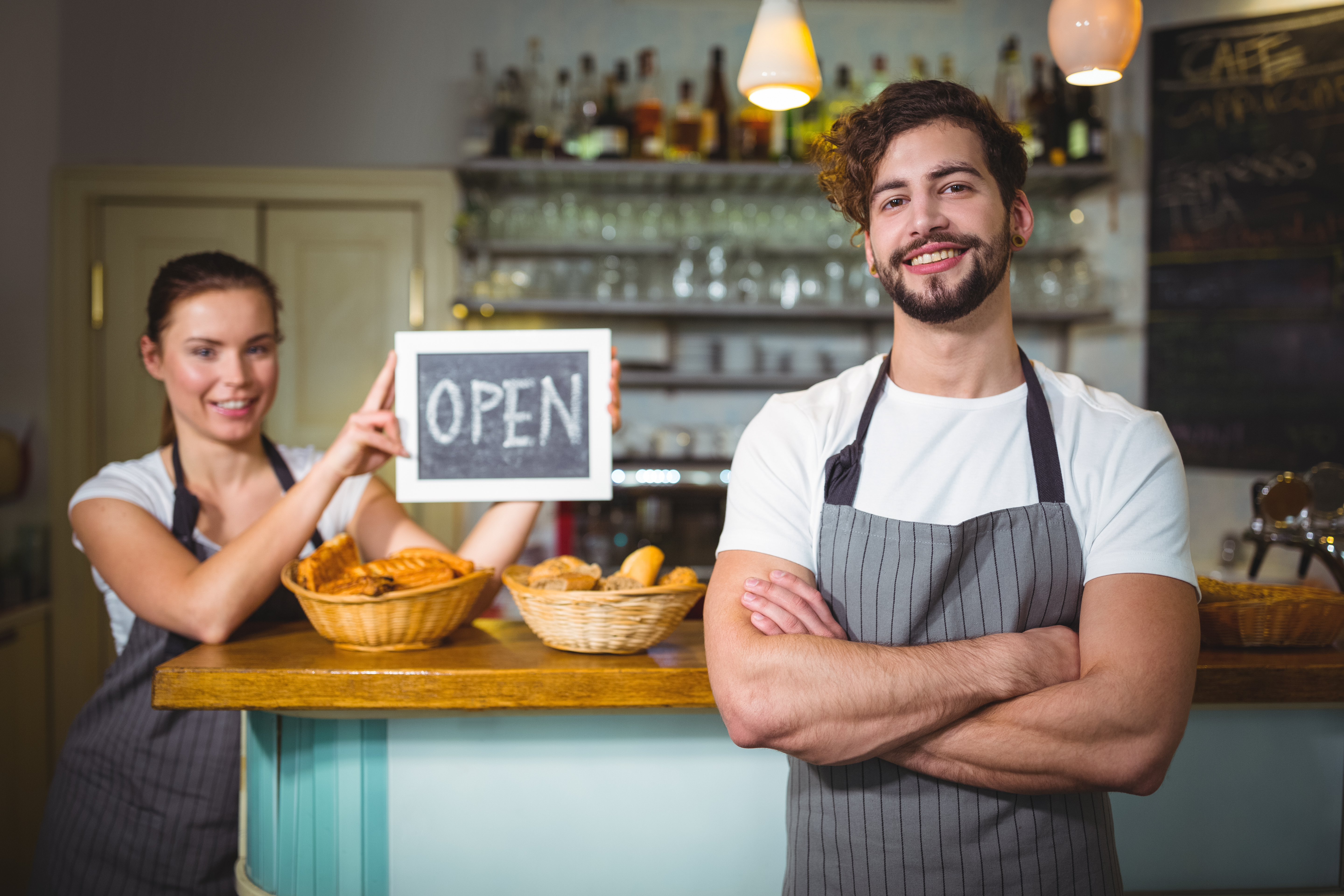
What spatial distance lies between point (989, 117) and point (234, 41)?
10.8ft

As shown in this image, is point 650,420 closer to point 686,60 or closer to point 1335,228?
point 686,60

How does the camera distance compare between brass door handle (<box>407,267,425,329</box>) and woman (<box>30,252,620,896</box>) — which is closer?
woman (<box>30,252,620,896</box>)

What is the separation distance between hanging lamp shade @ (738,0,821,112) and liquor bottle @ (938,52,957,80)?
5.69 ft

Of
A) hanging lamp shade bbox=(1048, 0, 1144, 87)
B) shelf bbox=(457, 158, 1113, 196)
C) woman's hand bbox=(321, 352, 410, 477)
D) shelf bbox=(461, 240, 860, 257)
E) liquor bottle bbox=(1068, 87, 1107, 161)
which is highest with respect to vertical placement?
liquor bottle bbox=(1068, 87, 1107, 161)

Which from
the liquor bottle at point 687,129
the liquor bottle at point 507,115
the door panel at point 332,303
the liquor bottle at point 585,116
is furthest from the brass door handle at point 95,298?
the liquor bottle at point 687,129

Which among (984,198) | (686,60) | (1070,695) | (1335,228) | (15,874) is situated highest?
(686,60)

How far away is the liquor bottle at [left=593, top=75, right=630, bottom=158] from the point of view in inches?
123

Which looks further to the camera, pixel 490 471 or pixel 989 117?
pixel 490 471

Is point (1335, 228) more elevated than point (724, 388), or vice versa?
point (1335, 228)

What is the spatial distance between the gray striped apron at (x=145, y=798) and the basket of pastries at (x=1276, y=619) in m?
1.53

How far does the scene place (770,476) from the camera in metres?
1.15

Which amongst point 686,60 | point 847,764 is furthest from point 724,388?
point 847,764

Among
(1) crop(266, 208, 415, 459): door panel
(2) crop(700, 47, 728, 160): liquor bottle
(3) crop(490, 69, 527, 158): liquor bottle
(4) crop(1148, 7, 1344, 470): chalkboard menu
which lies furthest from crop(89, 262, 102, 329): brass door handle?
(4) crop(1148, 7, 1344, 470): chalkboard menu

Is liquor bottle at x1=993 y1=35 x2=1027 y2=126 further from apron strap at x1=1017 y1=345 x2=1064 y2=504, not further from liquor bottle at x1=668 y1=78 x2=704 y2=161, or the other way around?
apron strap at x1=1017 y1=345 x2=1064 y2=504
